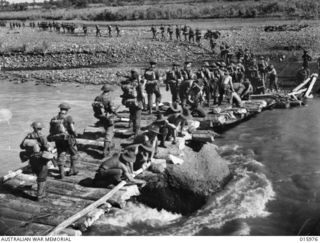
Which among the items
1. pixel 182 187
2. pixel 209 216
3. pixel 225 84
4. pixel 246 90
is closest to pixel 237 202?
pixel 209 216

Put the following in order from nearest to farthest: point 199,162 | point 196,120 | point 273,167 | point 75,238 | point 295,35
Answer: point 75,238 → point 199,162 → point 273,167 → point 196,120 → point 295,35

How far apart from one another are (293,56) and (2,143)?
23040mm

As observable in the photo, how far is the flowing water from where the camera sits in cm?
1062

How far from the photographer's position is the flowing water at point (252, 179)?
10625 millimetres

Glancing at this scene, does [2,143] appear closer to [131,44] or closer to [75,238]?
[75,238]

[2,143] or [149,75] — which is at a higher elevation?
A: [149,75]

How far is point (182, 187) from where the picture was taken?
11.8m

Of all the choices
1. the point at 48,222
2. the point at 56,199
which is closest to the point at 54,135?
the point at 56,199

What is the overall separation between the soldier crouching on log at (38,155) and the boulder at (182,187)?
8.27 feet

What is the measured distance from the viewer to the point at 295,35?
40.6 metres

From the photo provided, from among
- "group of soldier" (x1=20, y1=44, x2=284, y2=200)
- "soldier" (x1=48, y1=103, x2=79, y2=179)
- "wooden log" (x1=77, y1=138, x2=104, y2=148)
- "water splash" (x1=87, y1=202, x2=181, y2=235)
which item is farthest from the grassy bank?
"soldier" (x1=48, y1=103, x2=79, y2=179)

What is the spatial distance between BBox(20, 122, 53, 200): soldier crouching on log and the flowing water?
153 cm

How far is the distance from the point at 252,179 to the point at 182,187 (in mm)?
2580

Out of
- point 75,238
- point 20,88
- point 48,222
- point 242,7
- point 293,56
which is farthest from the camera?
point 242,7
